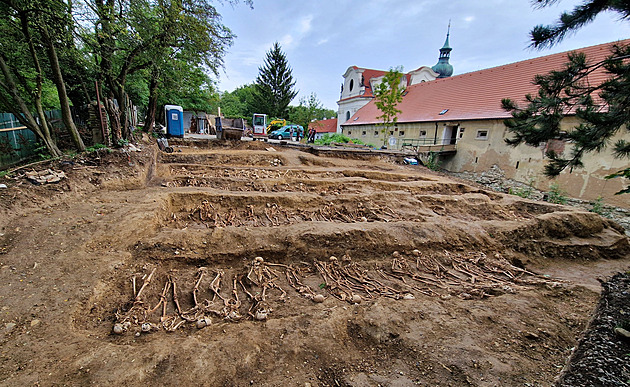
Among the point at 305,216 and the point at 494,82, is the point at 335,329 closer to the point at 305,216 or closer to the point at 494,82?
the point at 305,216

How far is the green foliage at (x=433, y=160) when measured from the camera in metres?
16.1

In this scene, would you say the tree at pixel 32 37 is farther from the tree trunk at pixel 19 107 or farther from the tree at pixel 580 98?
the tree at pixel 580 98

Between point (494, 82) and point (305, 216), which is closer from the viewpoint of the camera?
point (305, 216)

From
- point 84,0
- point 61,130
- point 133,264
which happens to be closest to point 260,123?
point 61,130

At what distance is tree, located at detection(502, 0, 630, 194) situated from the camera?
3.75 m

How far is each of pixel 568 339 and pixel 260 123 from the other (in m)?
21.9

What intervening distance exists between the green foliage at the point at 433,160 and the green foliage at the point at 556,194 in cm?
558

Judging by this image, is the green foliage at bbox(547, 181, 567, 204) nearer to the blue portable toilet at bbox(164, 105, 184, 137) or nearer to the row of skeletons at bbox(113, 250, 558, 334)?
the row of skeletons at bbox(113, 250, 558, 334)

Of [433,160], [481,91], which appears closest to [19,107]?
[433,160]

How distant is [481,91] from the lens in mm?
17344

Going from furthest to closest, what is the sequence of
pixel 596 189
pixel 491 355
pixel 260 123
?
pixel 260 123
pixel 596 189
pixel 491 355

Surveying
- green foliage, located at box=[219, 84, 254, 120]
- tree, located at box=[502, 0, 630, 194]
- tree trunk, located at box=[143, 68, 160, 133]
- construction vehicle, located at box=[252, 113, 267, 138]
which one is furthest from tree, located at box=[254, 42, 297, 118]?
tree, located at box=[502, 0, 630, 194]

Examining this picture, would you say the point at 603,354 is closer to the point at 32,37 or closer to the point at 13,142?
the point at 32,37

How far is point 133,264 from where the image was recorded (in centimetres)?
362
